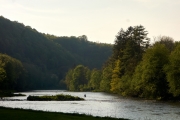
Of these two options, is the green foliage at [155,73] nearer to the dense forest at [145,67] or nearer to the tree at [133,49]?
the dense forest at [145,67]

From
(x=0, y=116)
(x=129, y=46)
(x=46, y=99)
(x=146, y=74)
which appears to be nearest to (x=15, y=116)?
(x=0, y=116)

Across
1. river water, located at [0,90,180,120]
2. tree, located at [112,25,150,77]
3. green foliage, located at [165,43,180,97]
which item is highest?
tree, located at [112,25,150,77]

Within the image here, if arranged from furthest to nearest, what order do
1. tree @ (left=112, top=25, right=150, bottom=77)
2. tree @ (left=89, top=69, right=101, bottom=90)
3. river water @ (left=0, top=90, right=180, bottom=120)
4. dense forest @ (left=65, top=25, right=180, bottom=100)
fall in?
1. tree @ (left=89, top=69, right=101, bottom=90)
2. tree @ (left=112, top=25, right=150, bottom=77)
3. dense forest @ (left=65, top=25, right=180, bottom=100)
4. river water @ (left=0, top=90, right=180, bottom=120)

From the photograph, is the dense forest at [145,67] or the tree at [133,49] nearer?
the dense forest at [145,67]

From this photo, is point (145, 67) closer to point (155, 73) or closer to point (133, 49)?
point (155, 73)

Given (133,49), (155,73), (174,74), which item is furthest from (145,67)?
(133,49)

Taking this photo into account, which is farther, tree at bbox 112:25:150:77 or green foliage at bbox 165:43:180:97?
tree at bbox 112:25:150:77

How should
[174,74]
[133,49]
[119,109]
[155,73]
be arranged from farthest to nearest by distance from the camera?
1. [133,49]
2. [155,73]
3. [174,74]
4. [119,109]

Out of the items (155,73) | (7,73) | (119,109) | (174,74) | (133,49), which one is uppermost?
(133,49)

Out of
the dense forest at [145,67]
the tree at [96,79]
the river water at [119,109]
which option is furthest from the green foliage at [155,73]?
the tree at [96,79]

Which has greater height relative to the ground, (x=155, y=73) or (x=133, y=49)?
(x=133, y=49)

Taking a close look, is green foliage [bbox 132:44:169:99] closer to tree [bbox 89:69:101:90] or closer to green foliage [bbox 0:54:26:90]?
green foliage [bbox 0:54:26:90]

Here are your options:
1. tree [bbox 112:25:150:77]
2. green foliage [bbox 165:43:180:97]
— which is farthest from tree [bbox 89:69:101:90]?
Answer: green foliage [bbox 165:43:180:97]

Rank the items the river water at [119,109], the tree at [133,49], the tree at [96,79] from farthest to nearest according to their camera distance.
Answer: the tree at [96,79]
the tree at [133,49]
the river water at [119,109]
